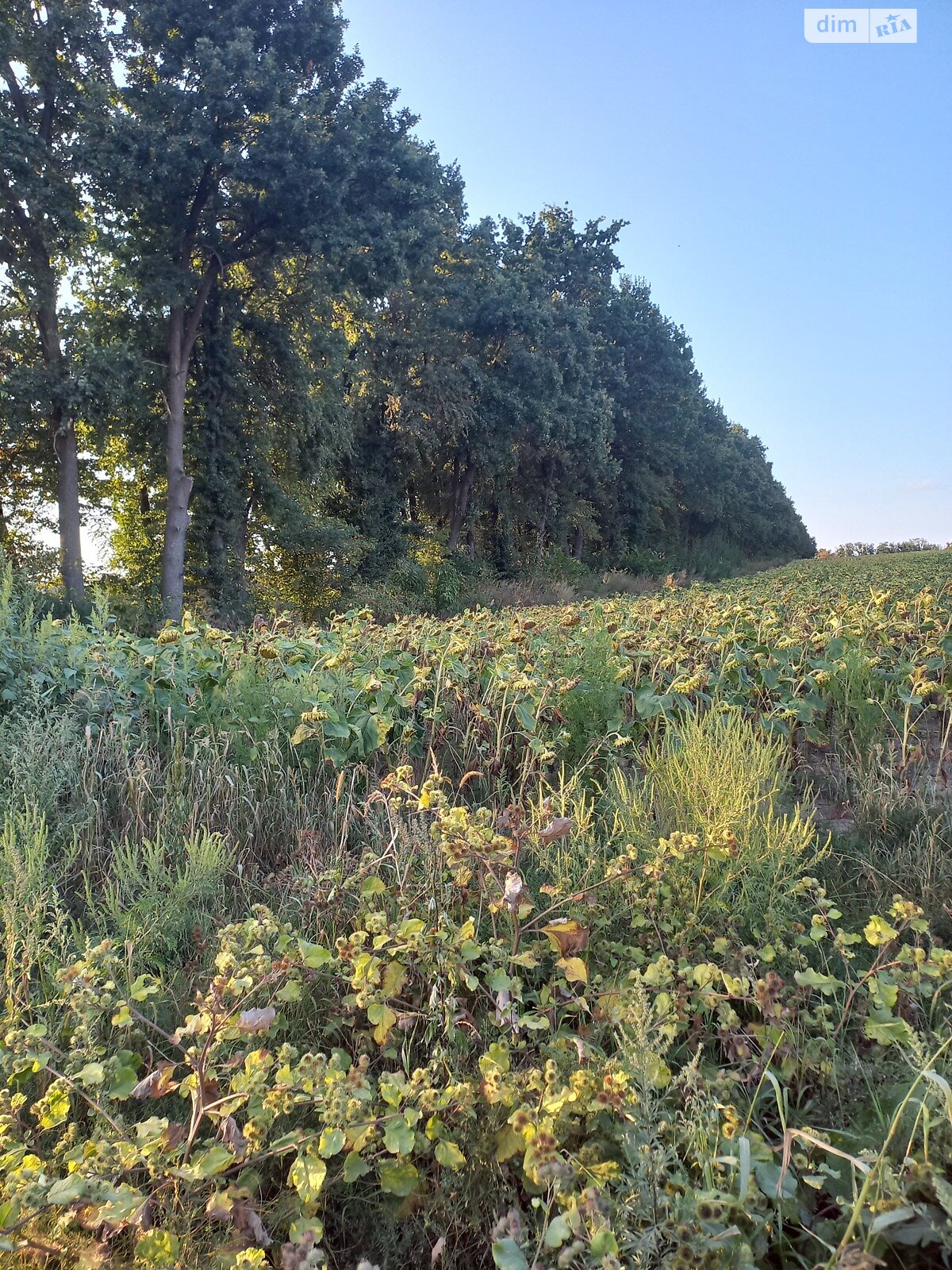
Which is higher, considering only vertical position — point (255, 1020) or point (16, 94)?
point (16, 94)

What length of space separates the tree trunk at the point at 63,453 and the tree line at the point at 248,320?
2.6 inches

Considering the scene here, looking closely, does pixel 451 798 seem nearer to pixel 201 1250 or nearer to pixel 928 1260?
pixel 201 1250

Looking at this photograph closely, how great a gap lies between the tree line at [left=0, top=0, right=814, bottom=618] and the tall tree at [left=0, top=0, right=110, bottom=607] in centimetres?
5

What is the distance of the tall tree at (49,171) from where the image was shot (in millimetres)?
13102

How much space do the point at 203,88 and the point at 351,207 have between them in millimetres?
3047

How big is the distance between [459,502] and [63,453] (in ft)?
40.6

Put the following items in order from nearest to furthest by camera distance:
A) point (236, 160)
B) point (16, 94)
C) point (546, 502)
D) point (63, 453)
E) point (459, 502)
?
point (236, 160) < point (16, 94) < point (63, 453) < point (459, 502) < point (546, 502)

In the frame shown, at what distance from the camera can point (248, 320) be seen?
55.2 feet

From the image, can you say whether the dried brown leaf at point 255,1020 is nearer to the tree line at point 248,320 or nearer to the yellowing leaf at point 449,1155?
the yellowing leaf at point 449,1155

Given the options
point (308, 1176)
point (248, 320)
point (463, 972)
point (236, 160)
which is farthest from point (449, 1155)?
point (248, 320)

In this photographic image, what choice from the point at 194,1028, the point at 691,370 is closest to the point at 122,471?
the point at 194,1028

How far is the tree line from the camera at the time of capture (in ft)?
44.3

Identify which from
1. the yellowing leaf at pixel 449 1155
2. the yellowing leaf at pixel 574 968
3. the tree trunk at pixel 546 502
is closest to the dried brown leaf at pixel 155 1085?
the yellowing leaf at pixel 449 1155

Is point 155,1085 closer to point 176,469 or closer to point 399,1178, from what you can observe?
point 399,1178
